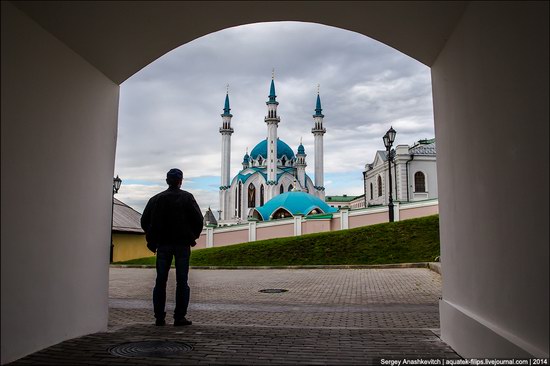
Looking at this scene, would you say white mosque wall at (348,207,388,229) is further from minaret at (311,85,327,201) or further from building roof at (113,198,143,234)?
minaret at (311,85,327,201)

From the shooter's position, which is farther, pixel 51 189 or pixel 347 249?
pixel 347 249

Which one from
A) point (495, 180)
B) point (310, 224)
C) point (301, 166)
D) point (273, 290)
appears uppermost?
point (301, 166)

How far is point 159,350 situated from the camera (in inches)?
179

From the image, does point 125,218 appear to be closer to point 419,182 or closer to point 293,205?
point 293,205

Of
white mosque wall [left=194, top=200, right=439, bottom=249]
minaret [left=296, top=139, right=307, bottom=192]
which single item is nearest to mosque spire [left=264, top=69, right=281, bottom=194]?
minaret [left=296, top=139, right=307, bottom=192]

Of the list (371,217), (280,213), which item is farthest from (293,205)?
(371,217)

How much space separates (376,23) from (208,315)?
4659mm

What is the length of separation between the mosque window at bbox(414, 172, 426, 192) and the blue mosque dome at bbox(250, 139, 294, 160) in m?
36.8

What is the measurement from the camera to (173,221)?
6023mm

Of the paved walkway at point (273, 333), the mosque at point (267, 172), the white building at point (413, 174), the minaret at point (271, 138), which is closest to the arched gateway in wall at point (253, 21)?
the paved walkway at point (273, 333)

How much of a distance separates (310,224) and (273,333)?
107 ft

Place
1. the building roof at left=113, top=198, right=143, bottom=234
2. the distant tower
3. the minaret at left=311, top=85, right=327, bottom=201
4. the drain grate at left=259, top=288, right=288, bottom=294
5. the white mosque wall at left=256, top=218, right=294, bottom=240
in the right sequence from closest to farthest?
1. the drain grate at left=259, top=288, right=288, bottom=294
2. the building roof at left=113, top=198, right=143, bottom=234
3. the white mosque wall at left=256, top=218, right=294, bottom=240
4. the minaret at left=311, top=85, right=327, bottom=201
5. the distant tower

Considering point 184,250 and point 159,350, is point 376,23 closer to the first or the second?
point 184,250

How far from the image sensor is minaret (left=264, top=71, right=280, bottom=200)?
75.3 m
